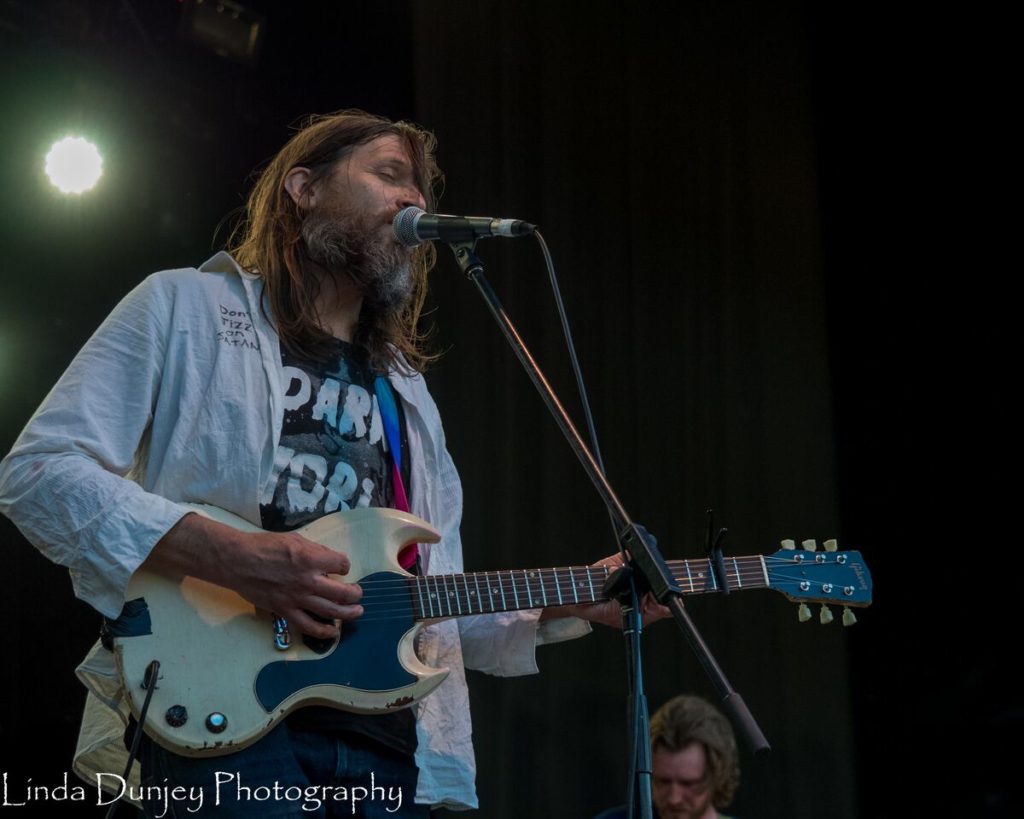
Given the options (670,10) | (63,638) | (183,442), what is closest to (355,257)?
(183,442)

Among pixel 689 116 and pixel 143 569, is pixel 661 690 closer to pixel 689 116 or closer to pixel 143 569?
pixel 689 116

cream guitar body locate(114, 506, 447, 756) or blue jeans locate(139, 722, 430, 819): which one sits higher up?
cream guitar body locate(114, 506, 447, 756)

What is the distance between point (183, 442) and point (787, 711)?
284 cm

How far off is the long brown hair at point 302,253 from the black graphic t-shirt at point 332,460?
0.24ft

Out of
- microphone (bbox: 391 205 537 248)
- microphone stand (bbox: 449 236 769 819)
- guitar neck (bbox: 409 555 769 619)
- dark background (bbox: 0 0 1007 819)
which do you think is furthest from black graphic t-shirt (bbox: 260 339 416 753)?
dark background (bbox: 0 0 1007 819)

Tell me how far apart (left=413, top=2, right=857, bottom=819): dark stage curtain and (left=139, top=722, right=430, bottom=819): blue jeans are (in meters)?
1.87

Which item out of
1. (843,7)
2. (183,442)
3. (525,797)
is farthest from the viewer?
(843,7)

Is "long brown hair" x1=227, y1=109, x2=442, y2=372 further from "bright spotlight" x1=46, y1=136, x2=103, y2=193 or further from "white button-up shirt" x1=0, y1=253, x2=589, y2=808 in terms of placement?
"bright spotlight" x1=46, y1=136, x2=103, y2=193

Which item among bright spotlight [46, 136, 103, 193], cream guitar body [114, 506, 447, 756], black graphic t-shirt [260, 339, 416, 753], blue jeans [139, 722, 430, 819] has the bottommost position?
blue jeans [139, 722, 430, 819]

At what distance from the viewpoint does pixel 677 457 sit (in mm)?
4582

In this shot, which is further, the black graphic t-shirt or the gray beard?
the gray beard

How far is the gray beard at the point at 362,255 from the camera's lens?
2.76m

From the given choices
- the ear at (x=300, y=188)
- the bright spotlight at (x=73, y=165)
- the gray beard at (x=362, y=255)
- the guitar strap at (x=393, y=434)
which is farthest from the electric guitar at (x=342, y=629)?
the bright spotlight at (x=73, y=165)

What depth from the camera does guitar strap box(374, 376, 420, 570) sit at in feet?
Answer: 8.48
